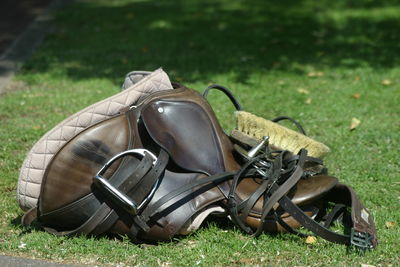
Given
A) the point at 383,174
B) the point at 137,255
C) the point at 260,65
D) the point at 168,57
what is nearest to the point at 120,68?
the point at 168,57

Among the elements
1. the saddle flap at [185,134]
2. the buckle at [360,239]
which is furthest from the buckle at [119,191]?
the buckle at [360,239]

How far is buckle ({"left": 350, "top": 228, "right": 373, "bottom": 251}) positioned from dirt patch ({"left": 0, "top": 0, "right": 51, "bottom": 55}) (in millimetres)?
6417

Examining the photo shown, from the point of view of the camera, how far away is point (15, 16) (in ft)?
36.1

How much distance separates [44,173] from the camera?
3367 millimetres

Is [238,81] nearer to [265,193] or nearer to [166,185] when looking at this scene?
[265,193]

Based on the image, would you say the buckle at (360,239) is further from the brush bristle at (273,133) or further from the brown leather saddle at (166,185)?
the brush bristle at (273,133)

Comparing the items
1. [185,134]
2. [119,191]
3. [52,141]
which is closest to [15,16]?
[52,141]

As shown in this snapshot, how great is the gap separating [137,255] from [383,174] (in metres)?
2.02

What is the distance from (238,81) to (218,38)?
2089 mm

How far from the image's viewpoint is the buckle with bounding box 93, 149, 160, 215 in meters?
3.20

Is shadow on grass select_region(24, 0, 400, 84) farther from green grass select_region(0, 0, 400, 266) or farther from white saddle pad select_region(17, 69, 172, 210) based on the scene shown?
white saddle pad select_region(17, 69, 172, 210)

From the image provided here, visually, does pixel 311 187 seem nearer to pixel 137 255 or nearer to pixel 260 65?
pixel 137 255

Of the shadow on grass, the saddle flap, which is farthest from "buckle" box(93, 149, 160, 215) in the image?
the shadow on grass

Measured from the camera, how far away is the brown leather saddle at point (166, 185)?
3.29 m
